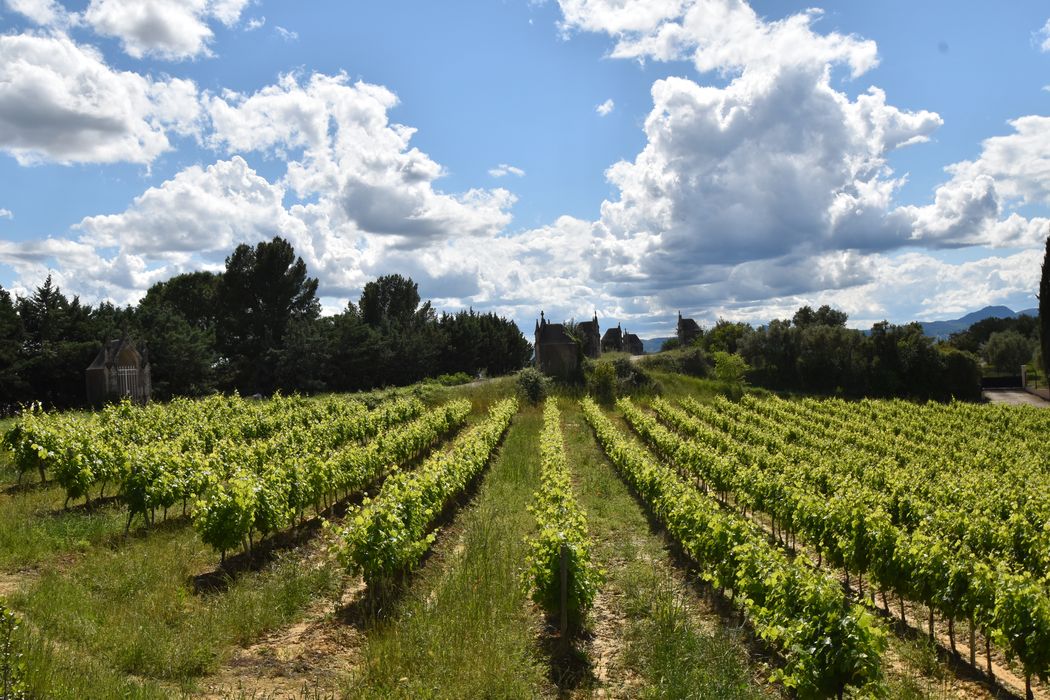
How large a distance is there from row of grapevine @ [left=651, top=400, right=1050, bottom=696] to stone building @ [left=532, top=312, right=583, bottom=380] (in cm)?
2855

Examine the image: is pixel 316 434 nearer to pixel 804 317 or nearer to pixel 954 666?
pixel 954 666

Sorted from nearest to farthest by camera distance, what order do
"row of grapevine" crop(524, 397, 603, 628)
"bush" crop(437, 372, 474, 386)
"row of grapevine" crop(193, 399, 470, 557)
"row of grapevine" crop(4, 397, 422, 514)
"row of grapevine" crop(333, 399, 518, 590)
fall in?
1. "row of grapevine" crop(524, 397, 603, 628)
2. "row of grapevine" crop(333, 399, 518, 590)
3. "row of grapevine" crop(193, 399, 470, 557)
4. "row of grapevine" crop(4, 397, 422, 514)
5. "bush" crop(437, 372, 474, 386)

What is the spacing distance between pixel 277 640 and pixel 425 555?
386 cm

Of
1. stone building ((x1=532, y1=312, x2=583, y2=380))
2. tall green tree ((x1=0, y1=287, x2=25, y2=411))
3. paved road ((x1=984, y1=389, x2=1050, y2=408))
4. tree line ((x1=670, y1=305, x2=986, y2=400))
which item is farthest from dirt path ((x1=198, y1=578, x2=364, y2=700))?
paved road ((x1=984, y1=389, x2=1050, y2=408))

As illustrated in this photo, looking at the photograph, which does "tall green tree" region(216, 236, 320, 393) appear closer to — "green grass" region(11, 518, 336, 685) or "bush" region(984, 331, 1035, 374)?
"green grass" region(11, 518, 336, 685)

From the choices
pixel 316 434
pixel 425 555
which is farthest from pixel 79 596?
pixel 316 434

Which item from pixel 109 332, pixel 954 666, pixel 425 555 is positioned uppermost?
pixel 109 332

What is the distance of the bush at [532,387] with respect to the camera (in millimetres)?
41409

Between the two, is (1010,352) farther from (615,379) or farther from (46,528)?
(46,528)

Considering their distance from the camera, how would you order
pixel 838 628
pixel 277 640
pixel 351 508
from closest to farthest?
pixel 838 628
pixel 277 640
pixel 351 508

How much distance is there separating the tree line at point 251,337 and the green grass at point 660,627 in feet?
97.1

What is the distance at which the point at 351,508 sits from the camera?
9.77 m

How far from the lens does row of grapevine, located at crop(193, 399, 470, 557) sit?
9.70 metres

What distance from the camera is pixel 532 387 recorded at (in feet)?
138
